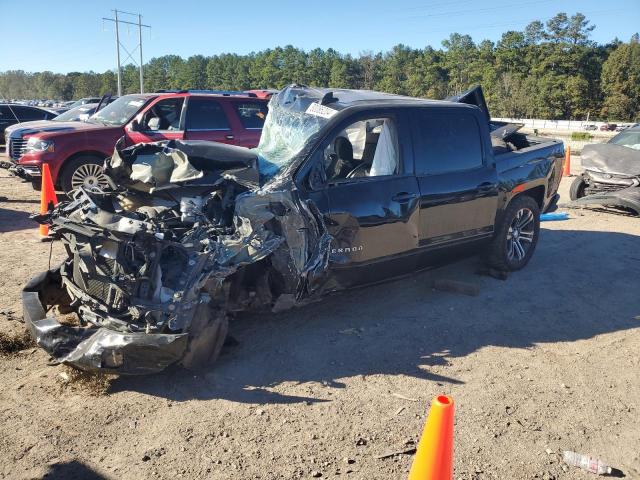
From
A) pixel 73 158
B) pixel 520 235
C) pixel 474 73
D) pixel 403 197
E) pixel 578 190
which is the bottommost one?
pixel 520 235

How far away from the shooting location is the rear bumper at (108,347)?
3.27 metres

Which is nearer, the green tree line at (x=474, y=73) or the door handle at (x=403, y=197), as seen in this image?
the door handle at (x=403, y=197)

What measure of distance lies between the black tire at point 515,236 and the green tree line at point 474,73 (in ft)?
200

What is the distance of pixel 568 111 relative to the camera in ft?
209

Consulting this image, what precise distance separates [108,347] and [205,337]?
634 millimetres

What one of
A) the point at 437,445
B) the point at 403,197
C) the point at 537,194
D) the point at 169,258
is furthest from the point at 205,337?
the point at 537,194

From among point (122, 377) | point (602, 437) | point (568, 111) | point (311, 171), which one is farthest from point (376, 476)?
point (568, 111)

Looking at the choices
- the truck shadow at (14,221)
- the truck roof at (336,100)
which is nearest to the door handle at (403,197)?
the truck roof at (336,100)

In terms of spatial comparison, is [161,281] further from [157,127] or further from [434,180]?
[157,127]

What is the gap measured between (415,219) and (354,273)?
0.82 metres

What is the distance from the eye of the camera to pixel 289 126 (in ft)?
15.7

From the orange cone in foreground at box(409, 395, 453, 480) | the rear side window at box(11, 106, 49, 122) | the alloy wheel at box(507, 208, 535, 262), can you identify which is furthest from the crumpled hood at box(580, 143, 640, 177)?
the rear side window at box(11, 106, 49, 122)

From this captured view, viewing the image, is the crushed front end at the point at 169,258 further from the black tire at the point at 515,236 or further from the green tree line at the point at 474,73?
the green tree line at the point at 474,73

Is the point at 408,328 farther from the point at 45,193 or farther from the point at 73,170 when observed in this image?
the point at 73,170
